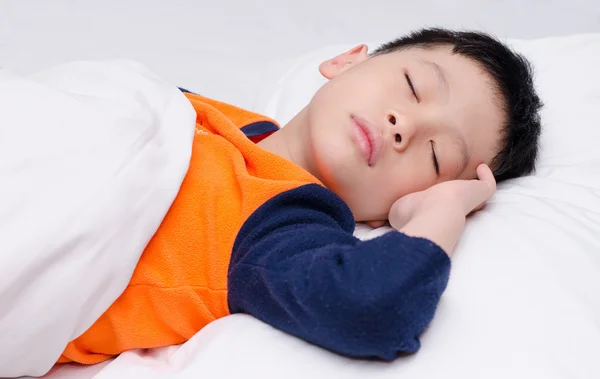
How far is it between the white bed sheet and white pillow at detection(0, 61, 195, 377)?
30.8 inches

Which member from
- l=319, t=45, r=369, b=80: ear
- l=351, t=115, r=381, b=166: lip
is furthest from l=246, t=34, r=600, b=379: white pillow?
l=319, t=45, r=369, b=80: ear

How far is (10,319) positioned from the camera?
819 mm

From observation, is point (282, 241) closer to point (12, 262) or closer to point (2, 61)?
point (12, 262)

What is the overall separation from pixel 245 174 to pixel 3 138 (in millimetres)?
316

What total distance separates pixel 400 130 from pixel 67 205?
48 cm

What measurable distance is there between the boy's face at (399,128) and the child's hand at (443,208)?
48 mm

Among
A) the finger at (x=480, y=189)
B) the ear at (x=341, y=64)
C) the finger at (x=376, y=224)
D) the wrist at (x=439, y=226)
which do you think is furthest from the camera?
the ear at (x=341, y=64)

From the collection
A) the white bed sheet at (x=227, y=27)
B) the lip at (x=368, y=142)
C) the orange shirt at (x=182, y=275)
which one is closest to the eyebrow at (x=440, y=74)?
the lip at (x=368, y=142)

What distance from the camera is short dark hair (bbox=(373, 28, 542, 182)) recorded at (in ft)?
3.83

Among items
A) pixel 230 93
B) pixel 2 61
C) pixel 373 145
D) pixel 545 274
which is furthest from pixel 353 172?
pixel 2 61

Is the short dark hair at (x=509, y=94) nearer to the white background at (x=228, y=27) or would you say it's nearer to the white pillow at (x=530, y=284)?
the white pillow at (x=530, y=284)

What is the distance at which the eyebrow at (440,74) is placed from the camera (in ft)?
3.59

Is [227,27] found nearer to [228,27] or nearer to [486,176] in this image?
[228,27]

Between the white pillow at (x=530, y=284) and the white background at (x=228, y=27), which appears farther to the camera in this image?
the white background at (x=228, y=27)
